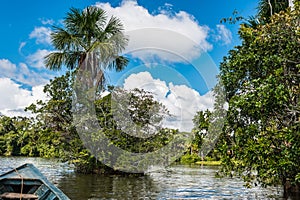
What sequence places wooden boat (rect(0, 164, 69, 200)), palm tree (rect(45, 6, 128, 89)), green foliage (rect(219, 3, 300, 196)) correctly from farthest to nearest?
1. palm tree (rect(45, 6, 128, 89))
2. green foliage (rect(219, 3, 300, 196))
3. wooden boat (rect(0, 164, 69, 200))

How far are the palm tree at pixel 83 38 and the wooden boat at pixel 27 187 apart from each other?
38.5 ft

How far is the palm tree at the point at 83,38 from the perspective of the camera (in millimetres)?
17812

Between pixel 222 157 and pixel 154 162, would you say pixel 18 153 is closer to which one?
pixel 154 162

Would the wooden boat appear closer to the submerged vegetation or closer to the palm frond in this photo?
the submerged vegetation

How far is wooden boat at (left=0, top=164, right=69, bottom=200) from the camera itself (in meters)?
5.45

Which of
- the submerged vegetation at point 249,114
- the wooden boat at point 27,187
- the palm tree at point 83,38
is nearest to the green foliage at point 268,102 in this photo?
the submerged vegetation at point 249,114

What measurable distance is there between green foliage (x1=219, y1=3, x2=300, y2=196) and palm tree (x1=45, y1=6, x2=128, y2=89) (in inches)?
395

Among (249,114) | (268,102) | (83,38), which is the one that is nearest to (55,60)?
(83,38)

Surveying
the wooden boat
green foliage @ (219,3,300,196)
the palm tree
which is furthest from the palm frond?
the wooden boat

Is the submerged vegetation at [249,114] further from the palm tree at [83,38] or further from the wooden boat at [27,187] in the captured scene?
the wooden boat at [27,187]

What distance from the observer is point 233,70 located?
8.80 metres

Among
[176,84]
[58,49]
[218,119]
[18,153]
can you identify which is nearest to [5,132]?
[18,153]

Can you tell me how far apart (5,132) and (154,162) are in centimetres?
3990

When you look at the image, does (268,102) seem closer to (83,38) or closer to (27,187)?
(27,187)
